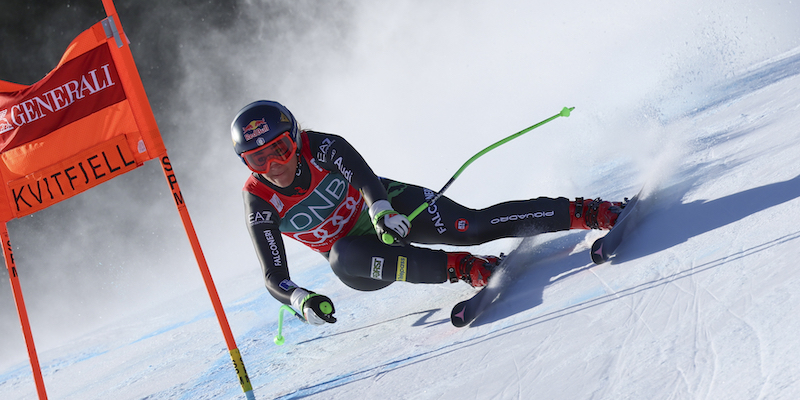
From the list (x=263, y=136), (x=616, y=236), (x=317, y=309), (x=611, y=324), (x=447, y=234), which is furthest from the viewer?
(x=447, y=234)

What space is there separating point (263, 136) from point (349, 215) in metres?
0.67

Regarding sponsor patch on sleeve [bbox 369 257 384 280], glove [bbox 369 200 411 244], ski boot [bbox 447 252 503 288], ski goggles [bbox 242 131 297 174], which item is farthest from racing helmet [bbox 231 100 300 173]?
ski boot [bbox 447 252 503 288]

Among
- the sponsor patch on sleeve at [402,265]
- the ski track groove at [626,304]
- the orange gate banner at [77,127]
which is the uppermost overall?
the orange gate banner at [77,127]

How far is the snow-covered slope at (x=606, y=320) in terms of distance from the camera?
1.30 metres

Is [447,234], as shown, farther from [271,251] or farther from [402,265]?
[271,251]

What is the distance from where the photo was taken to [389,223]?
2.31 meters

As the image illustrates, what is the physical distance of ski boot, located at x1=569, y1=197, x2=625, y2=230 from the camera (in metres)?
2.48

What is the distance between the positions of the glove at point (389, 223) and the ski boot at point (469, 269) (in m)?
0.31

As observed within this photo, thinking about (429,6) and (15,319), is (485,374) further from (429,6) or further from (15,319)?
(429,6)

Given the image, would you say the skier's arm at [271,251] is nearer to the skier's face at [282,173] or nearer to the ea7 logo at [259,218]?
the ea7 logo at [259,218]

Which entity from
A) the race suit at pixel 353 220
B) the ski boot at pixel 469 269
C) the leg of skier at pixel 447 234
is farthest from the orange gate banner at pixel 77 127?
the ski boot at pixel 469 269

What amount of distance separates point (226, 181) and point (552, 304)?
38.3ft

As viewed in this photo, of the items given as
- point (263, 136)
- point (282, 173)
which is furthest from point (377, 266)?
point (263, 136)

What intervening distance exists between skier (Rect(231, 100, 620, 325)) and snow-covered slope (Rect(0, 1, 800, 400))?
0.19 meters
